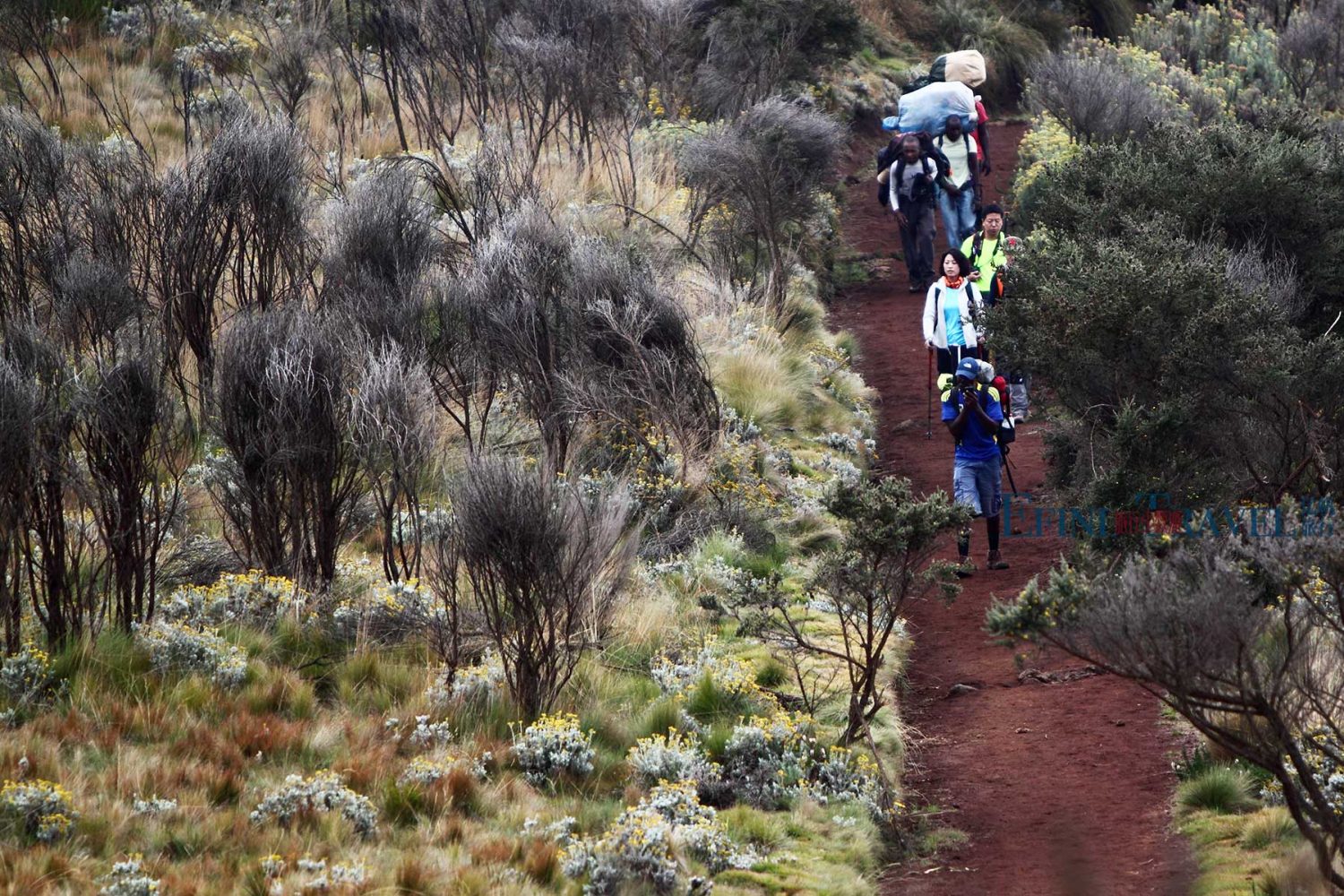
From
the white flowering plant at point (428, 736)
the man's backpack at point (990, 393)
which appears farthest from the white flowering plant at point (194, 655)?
the man's backpack at point (990, 393)

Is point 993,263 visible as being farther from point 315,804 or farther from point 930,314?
point 315,804

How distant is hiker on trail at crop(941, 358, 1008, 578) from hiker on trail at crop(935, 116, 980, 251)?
256 inches

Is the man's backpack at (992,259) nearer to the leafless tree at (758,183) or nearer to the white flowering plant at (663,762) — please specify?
the leafless tree at (758,183)

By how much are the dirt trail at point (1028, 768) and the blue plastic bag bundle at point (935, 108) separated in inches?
279

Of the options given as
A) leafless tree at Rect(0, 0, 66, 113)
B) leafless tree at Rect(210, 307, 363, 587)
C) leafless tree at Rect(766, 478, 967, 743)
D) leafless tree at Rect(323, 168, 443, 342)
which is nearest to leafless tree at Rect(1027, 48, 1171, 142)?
leafless tree at Rect(323, 168, 443, 342)

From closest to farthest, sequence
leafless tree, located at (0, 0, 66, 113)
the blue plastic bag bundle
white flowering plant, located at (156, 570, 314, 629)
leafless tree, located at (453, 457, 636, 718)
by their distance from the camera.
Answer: leafless tree, located at (453, 457, 636, 718) < white flowering plant, located at (156, 570, 314, 629) < leafless tree, located at (0, 0, 66, 113) < the blue plastic bag bundle

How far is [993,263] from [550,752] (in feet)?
23.9

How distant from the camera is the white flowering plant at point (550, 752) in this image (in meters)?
6.68

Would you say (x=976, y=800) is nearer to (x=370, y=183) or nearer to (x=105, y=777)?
(x=105, y=777)

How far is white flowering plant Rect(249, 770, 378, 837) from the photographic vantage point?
5.83 m

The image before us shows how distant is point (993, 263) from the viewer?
491 inches

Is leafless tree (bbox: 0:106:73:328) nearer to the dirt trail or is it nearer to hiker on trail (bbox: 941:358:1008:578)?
hiker on trail (bbox: 941:358:1008:578)

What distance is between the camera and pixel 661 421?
10750mm

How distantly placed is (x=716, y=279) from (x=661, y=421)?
13.5 feet
